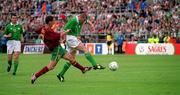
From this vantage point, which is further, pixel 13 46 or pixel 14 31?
pixel 13 46

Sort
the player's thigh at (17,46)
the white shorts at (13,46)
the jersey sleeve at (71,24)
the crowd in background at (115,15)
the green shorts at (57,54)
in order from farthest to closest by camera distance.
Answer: the crowd in background at (115,15), the white shorts at (13,46), the player's thigh at (17,46), the jersey sleeve at (71,24), the green shorts at (57,54)

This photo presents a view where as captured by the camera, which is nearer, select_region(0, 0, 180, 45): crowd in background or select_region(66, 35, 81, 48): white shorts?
select_region(66, 35, 81, 48): white shorts

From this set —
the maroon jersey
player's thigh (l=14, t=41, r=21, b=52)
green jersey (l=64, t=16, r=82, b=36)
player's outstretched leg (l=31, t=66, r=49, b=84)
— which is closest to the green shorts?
the maroon jersey

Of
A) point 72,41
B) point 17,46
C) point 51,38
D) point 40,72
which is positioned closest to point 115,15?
point 17,46

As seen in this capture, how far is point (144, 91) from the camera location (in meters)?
16.4

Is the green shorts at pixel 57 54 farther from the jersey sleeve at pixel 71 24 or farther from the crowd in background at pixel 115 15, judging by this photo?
the crowd in background at pixel 115 15

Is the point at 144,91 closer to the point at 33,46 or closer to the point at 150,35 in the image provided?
the point at 150,35

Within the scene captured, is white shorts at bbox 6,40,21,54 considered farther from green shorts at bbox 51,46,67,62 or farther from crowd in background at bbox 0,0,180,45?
crowd in background at bbox 0,0,180,45

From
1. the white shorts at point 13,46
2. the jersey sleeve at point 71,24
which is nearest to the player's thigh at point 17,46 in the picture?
the white shorts at point 13,46

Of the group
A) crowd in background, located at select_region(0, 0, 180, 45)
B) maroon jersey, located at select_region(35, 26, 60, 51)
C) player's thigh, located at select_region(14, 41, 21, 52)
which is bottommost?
crowd in background, located at select_region(0, 0, 180, 45)

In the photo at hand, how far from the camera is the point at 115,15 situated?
52188 mm

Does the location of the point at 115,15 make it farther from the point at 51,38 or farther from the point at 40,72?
the point at 40,72

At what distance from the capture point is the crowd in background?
50.1 meters

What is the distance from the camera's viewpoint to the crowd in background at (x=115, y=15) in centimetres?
5006
